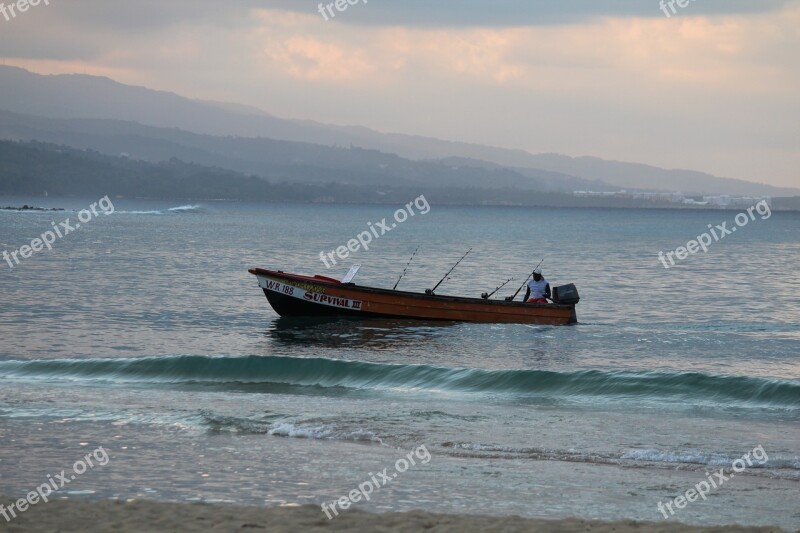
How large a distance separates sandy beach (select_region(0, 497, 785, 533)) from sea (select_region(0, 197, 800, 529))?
1.65 ft

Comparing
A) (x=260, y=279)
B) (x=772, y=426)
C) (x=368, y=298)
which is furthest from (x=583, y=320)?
(x=772, y=426)

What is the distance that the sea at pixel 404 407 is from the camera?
38.1ft

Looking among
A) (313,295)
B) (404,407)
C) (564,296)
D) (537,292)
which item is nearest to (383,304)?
(313,295)

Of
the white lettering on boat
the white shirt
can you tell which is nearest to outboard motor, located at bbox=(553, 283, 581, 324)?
the white shirt

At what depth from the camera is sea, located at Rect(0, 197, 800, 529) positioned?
38.1 feet

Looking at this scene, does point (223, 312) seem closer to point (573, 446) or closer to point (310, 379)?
point (310, 379)

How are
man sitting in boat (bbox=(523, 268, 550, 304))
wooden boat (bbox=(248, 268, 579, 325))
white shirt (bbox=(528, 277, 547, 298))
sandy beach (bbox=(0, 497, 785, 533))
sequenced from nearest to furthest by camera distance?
sandy beach (bbox=(0, 497, 785, 533)) → wooden boat (bbox=(248, 268, 579, 325)) → man sitting in boat (bbox=(523, 268, 550, 304)) → white shirt (bbox=(528, 277, 547, 298))

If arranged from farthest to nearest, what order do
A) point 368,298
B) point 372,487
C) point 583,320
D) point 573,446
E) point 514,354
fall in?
point 583,320
point 368,298
point 514,354
point 573,446
point 372,487

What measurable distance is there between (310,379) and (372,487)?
31.4 ft

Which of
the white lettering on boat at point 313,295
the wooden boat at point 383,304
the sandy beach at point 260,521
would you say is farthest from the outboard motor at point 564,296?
the sandy beach at point 260,521

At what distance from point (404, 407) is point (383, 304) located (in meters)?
11.2

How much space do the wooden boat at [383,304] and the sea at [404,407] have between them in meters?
0.40

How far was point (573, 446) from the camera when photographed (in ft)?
46.5

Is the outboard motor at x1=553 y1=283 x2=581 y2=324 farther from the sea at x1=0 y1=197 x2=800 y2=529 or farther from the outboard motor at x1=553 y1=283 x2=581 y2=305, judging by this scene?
the sea at x1=0 y1=197 x2=800 y2=529
